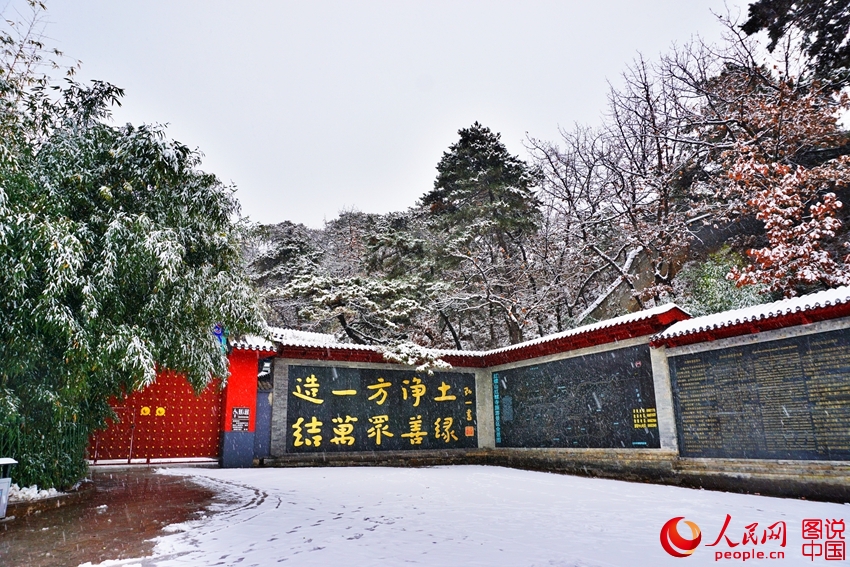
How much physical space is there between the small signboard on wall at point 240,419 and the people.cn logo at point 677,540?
26.6ft

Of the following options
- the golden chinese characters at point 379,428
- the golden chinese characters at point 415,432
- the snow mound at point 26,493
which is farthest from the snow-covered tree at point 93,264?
the golden chinese characters at point 415,432

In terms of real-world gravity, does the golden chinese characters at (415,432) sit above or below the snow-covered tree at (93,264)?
below

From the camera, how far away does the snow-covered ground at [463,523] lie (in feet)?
12.6

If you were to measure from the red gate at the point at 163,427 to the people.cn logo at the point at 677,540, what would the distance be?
27.4 ft

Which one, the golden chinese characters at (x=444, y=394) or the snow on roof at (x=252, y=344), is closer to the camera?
the snow on roof at (x=252, y=344)

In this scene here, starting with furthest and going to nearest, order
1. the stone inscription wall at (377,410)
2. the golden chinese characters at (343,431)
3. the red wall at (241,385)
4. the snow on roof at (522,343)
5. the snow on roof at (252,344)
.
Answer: the golden chinese characters at (343,431) < the stone inscription wall at (377,410) < the red wall at (241,385) < the snow on roof at (252,344) < the snow on roof at (522,343)

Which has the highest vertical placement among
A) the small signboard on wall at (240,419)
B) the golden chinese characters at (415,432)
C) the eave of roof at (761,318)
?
the eave of roof at (761,318)

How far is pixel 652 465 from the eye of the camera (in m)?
8.59

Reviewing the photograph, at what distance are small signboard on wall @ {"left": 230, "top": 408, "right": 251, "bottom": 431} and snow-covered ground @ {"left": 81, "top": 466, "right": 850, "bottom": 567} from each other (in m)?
2.09

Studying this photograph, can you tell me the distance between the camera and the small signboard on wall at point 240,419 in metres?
10.5

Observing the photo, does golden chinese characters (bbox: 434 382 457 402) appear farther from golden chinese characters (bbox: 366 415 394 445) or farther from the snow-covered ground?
the snow-covered ground

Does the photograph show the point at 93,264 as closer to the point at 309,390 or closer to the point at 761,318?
the point at 309,390

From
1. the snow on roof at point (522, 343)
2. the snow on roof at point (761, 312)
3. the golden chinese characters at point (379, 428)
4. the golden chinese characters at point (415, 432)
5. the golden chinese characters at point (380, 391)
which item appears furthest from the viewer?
the golden chinese characters at point (415, 432)

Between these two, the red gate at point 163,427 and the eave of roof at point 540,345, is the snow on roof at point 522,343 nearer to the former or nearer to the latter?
the eave of roof at point 540,345
